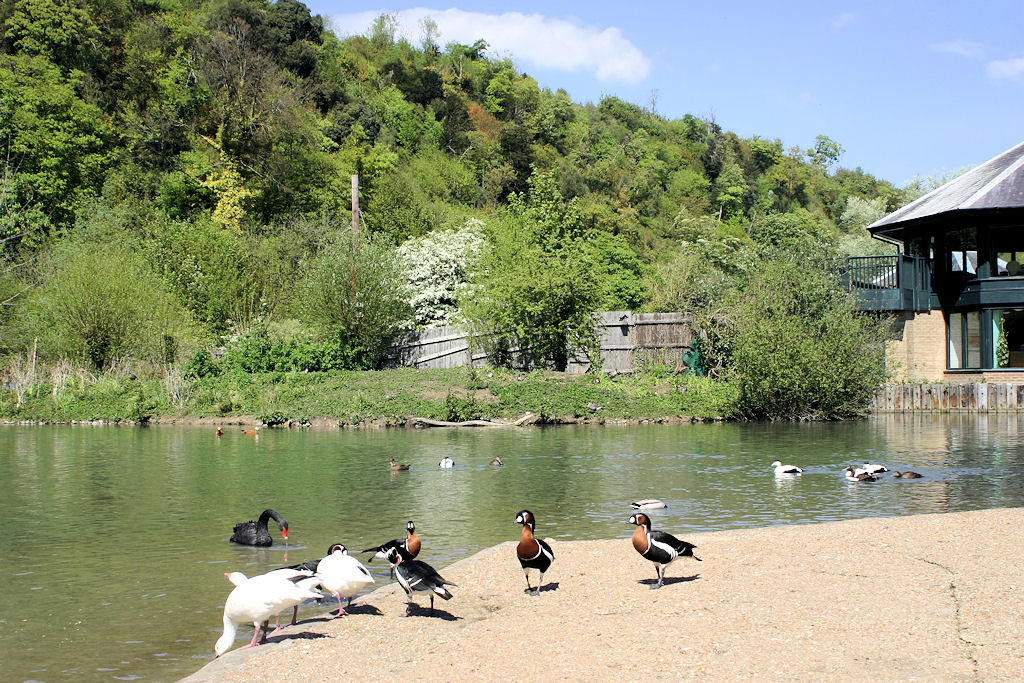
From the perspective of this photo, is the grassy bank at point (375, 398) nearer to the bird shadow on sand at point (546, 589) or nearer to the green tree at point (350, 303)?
the green tree at point (350, 303)

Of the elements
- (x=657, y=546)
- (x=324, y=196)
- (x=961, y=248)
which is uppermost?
(x=324, y=196)

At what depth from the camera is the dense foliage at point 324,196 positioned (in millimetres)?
33469

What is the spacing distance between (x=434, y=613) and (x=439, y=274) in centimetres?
3176

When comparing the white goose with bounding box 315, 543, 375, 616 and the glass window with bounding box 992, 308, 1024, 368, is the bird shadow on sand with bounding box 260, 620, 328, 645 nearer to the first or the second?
the white goose with bounding box 315, 543, 375, 616

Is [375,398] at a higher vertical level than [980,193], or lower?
lower

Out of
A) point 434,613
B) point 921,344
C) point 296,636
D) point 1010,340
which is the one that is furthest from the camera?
point 921,344

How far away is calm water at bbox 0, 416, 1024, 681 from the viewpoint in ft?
29.4

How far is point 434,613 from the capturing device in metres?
8.84

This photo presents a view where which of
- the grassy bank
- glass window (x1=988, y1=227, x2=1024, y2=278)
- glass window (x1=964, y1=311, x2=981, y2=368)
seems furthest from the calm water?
glass window (x1=988, y1=227, x2=1024, y2=278)

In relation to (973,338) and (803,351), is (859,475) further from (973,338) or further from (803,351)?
(973,338)

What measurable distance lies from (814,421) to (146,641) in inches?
941

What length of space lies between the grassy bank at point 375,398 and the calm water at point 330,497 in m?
2.02

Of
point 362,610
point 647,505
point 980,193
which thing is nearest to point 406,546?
point 362,610

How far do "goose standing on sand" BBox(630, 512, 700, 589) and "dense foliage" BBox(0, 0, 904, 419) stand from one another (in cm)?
1990
